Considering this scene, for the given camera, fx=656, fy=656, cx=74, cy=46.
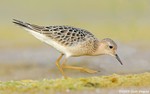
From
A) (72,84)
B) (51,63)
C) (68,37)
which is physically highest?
(51,63)

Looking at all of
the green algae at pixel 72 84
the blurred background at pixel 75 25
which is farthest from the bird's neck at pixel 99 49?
the blurred background at pixel 75 25

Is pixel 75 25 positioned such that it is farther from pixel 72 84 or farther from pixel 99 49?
pixel 72 84

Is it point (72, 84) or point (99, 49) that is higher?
point (99, 49)

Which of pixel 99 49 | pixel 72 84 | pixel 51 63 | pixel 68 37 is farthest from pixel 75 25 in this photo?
pixel 72 84

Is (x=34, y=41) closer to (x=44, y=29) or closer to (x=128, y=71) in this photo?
(x=128, y=71)

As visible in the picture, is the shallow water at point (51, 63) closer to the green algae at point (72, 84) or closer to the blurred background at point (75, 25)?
the blurred background at point (75, 25)

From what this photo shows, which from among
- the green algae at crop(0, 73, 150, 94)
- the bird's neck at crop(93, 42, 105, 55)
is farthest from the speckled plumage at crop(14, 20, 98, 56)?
the green algae at crop(0, 73, 150, 94)

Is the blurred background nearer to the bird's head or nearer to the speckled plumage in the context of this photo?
the bird's head

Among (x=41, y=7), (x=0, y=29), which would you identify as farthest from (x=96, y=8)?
(x=0, y=29)
